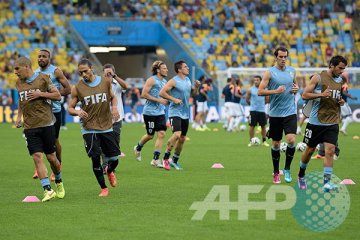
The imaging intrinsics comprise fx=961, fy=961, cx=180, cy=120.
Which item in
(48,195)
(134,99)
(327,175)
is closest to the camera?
(48,195)

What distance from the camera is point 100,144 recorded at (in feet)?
48.5

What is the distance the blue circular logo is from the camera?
11.0 m

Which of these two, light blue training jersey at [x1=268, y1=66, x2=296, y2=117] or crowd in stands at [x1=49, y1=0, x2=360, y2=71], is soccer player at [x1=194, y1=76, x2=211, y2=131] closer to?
crowd in stands at [x1=49, y1=0, x2=360, y2=71]

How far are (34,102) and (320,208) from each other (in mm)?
4894

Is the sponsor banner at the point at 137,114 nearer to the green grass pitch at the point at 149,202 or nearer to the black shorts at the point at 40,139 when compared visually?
the green grass pitch at the point at 149,202

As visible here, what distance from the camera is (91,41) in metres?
51.7

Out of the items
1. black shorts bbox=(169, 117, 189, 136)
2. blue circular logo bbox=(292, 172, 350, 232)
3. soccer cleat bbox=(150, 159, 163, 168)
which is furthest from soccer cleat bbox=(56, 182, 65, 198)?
soccer cleat bbox=(150, 159, 163, 168)

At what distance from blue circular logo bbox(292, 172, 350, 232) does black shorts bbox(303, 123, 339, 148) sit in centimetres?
65

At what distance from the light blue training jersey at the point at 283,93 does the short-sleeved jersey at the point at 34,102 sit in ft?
13.3

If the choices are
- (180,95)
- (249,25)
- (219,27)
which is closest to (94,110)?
(180,95)

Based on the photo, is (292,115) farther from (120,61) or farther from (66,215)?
(120,61)

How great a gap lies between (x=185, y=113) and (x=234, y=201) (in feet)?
20.8

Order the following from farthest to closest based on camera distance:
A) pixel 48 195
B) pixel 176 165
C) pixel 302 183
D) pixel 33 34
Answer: pixel 33 34, pixel 176 165, pixel 302 183, pixel 48 195

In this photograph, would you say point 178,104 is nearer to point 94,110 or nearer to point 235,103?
point 94,110
